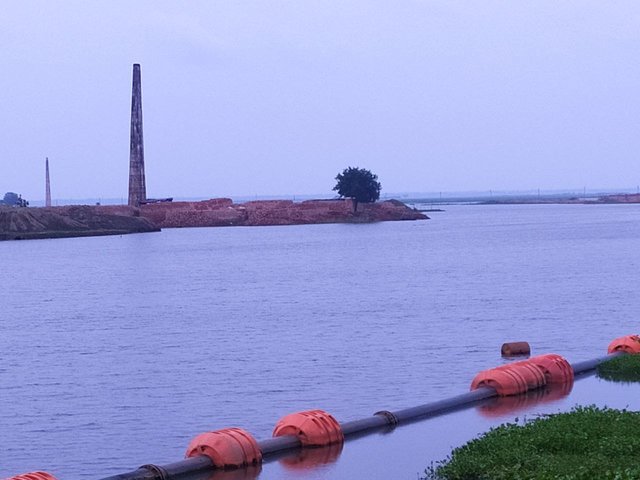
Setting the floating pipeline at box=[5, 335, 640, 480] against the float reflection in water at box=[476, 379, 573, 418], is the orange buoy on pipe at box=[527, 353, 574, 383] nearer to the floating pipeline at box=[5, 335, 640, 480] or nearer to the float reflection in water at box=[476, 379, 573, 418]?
the floating pipeline at box=[5, 335, 640, 480]

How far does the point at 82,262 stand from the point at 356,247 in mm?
21475

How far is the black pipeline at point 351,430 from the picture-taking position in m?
13.2

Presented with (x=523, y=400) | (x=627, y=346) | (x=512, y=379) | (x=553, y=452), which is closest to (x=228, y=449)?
(x=553, y=452)

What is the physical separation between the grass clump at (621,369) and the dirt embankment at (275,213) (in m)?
132

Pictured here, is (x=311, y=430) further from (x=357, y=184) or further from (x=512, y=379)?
(x=357, y=184)

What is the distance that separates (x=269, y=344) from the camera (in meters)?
30.4

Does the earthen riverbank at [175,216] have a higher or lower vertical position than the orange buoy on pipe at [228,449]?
higher

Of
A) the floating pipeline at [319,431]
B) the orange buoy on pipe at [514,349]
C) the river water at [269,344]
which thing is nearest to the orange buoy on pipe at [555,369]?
the floating pipeline at [319,431]

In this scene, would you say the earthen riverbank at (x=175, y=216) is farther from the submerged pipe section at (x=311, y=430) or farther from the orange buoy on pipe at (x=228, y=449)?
the orange buoy on pipe at (x=228, y=449)

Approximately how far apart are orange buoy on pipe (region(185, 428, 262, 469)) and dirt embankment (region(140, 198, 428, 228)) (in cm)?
13731

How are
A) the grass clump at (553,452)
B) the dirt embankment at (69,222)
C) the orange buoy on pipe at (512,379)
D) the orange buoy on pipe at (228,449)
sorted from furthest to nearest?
the dirt embankment at (69,222) < the orange buoy on pipe at (512,379) < the orange buoy on pipe at (228,449) < the grass clump at (553,452)

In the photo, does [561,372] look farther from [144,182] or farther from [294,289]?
[144,182]

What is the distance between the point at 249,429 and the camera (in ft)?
61.6

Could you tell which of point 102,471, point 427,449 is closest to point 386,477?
point 427,449
